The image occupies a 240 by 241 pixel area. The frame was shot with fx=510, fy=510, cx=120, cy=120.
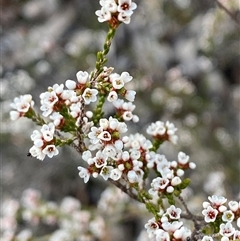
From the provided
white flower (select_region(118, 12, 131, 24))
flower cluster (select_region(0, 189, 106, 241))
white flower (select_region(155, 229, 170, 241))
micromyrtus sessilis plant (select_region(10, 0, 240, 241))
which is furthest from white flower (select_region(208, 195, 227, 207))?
flower cluster (select_region(0, 189, 106, 241))

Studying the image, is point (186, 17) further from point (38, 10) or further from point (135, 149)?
point (135, 149)

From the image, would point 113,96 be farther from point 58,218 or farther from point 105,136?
point 58,218

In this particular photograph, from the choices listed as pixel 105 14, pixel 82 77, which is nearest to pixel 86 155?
pixel 82 77

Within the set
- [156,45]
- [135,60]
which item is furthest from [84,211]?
[156,45]

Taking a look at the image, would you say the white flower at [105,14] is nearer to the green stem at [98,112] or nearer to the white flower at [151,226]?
the green stem at [98,112]

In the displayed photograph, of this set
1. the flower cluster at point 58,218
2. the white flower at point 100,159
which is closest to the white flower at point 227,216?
the white flower at point 100,159

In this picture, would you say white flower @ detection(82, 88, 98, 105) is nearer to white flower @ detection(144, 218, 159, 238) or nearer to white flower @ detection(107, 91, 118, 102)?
white flower @ detection(107, 91, 118, 102)
